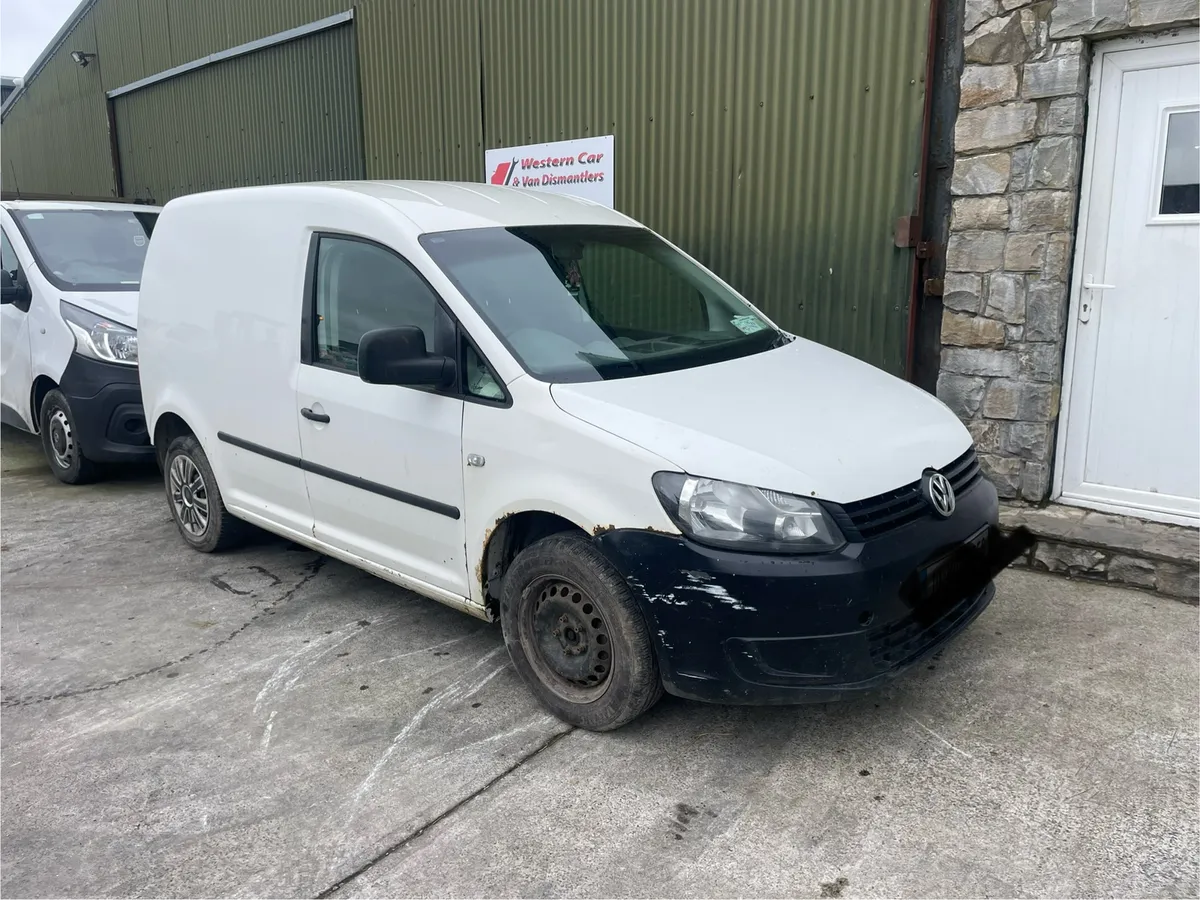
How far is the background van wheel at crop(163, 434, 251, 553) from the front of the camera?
512 cm

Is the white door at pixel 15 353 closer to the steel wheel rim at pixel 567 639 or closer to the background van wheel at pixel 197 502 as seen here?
the background van wheel at pixel 197 502

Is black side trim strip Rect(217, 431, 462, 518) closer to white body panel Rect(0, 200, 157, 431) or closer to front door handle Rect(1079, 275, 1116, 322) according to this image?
white body panel Rect(0, 200, 157, 431)

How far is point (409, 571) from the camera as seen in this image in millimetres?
3953

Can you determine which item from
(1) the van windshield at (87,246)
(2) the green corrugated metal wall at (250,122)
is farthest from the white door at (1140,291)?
(2) the green corrugated metal wall at (250,122)

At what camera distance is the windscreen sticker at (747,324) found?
168 inches

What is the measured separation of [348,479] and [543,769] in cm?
156

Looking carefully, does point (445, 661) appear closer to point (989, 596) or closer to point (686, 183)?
point (989, 596)

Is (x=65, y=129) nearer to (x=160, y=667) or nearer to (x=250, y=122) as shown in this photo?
(x=250, y=122)

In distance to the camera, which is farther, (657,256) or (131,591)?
(131,591)

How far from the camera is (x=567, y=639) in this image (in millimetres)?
3414

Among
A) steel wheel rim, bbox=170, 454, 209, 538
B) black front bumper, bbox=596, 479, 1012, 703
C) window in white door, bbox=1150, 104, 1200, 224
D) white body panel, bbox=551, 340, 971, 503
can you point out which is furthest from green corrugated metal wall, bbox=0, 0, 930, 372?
steel wheel rim, bbox=170, 454, 209, 538

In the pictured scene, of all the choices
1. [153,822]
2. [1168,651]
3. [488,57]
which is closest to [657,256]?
[1168,651]

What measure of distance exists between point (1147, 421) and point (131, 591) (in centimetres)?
531

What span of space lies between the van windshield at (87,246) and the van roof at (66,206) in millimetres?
42
